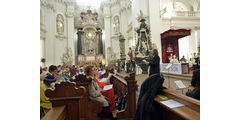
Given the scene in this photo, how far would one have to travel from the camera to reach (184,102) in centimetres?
138

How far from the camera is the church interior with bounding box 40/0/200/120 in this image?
152cm

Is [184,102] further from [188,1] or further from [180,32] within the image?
[188,1]

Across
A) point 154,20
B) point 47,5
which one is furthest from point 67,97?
point 47,5

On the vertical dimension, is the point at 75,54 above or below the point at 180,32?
below

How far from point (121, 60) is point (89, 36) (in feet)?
32.6

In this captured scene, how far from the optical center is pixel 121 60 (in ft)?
31.8

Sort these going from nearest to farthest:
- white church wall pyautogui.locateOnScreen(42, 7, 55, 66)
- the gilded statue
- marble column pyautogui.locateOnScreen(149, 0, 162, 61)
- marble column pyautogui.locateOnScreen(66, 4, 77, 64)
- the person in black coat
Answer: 1. the person in black coat
2. marble column pyautogui.locateOnScreen(149, 0, 162, 61)
3. white church wall pyautogui.locateOnScreen(42, 7, 55, 66)
4. the gilded statue
5. marble column pyautogui.locateOnScreen(66, 4, 77, 64)

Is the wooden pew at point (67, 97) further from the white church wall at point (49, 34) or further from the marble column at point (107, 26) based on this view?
the marble column at point (107, 26)

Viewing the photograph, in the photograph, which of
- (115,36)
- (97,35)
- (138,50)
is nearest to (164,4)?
(138,50)

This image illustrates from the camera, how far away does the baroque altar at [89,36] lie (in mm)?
17312

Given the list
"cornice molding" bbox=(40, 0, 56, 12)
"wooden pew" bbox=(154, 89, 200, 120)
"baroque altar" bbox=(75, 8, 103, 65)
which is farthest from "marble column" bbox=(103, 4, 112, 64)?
"wooden pew" bbox=(154, 89, 200, 120)

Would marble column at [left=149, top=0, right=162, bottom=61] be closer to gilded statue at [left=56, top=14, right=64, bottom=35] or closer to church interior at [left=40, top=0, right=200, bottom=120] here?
church interior at [left=40, top=0, right=200, bottom=120]

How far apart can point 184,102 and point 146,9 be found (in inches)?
411

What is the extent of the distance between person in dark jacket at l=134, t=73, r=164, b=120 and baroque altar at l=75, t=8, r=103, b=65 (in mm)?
15528
